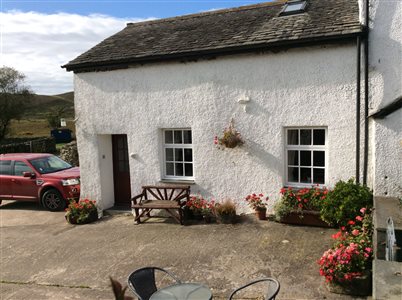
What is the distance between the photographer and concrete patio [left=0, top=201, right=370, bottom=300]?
581 cm

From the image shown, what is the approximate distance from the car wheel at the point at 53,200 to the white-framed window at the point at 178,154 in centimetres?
419

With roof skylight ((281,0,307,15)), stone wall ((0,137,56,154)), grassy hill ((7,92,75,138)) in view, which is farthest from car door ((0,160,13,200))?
grassy hill ((7,92,75,138))

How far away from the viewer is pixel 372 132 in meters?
7.32

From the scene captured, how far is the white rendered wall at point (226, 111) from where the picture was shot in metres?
7.71

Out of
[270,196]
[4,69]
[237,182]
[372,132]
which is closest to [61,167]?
[237,182]

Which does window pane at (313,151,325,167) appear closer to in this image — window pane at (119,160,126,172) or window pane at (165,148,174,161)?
window pane at (165,148,174,161)

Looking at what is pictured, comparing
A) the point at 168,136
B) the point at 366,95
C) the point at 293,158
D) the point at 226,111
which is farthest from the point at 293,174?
the point at 168,136

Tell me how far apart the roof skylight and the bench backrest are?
515 centimetres

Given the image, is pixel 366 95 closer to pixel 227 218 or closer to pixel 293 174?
pixel 293 174

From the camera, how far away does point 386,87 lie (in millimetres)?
7238

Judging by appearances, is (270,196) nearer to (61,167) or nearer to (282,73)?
(282,73)

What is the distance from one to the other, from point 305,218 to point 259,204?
1.10m

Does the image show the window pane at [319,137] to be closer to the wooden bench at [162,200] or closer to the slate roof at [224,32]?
the slate roof at [224,32]

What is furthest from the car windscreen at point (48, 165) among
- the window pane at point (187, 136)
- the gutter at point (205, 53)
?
the window pane at point (187, 136)
